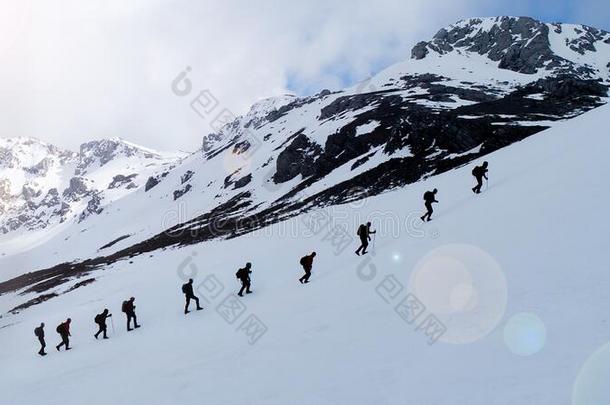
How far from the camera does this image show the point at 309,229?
29797 millimetres

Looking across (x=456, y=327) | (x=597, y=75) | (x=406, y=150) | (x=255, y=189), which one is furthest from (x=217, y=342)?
(x=597, y=75)

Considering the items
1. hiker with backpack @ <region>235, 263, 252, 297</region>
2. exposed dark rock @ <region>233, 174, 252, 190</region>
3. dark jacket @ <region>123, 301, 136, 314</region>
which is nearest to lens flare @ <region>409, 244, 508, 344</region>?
hiker with backpack @ <region>235, 263, 252, 297</region>

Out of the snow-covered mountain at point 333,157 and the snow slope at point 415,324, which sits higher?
the snow-covered mountain at point 333,157

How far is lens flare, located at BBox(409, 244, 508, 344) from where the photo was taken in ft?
28.2

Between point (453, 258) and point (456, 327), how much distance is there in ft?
16.3

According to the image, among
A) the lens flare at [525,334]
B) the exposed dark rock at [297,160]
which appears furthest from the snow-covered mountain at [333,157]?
the lens flare at [525,334]

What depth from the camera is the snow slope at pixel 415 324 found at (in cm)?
703

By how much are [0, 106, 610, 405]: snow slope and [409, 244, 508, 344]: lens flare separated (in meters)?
0.05

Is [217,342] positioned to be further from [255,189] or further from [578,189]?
[255,189]

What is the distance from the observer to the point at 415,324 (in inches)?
381

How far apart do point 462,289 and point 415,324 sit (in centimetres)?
184

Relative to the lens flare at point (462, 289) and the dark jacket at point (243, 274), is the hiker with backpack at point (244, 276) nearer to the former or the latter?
the dark jacket at point (243, 274)

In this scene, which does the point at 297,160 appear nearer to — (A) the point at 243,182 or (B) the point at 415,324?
(A) the point at 243,182

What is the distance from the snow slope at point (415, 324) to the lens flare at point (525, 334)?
30 mm
